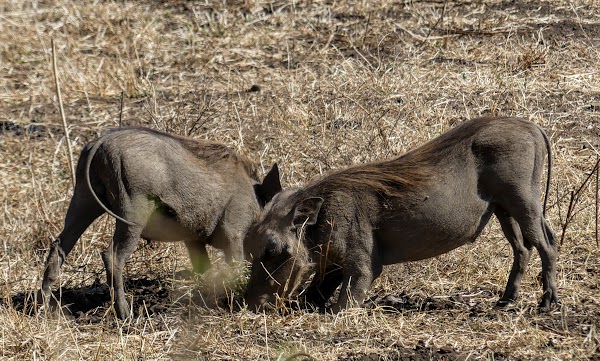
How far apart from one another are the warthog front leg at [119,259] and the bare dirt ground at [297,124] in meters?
0.10

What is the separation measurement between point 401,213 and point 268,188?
1074 mm

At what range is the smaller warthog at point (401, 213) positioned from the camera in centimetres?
600

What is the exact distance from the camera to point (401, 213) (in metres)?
6.05

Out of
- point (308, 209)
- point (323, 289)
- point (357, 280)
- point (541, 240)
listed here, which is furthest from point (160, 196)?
point (541, 240)

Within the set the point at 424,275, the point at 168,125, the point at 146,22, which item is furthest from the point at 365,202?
the point at 146,22

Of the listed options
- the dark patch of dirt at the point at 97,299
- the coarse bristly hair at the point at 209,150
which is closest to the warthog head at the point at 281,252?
the dark patch of dirt at the point at 97,299

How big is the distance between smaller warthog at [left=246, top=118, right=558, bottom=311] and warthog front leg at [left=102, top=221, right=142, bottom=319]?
68 cm

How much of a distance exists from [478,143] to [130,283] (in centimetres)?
228

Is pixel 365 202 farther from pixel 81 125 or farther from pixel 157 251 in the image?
pixel 81 125

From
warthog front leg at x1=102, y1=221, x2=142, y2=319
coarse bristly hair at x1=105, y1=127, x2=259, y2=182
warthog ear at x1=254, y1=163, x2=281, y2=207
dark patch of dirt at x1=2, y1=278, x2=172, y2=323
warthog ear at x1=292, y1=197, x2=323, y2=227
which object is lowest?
dark patch of dirt at x1=2, y1=278, x2=172, y2=323

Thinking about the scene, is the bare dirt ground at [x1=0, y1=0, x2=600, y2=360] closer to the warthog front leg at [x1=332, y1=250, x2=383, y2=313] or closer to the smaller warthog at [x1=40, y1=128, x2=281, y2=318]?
the warthog front leg at [x1=332, y1=250, x2=383, y2=313]

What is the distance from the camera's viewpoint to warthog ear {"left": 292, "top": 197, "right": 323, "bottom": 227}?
19.6 feet

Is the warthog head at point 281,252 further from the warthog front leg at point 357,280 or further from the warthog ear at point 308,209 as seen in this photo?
the warthog front leg at point 357,280

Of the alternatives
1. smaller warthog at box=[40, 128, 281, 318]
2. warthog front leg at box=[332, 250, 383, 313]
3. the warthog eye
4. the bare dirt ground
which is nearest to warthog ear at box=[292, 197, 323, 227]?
the warthog eye
